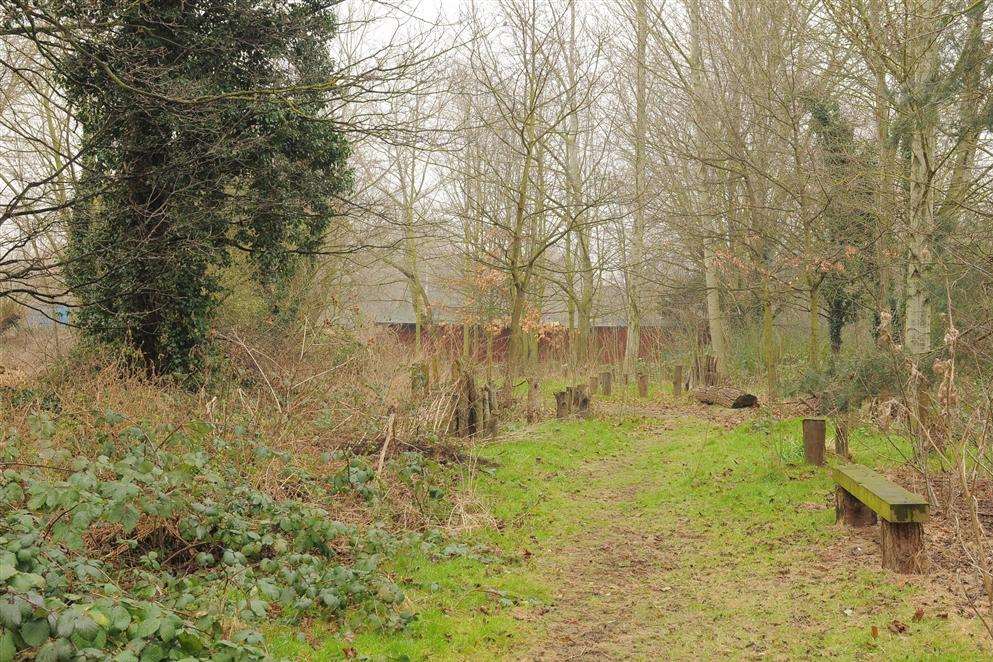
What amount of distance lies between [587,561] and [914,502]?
9.02 ft

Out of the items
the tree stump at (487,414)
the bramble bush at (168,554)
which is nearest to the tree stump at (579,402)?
the tree stump at (487,414)

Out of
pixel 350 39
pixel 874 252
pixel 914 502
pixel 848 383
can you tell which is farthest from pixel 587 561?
pixel 350 39

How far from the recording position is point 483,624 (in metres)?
5.69

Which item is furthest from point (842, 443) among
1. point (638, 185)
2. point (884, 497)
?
point (638, 185)

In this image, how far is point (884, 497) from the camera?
632cm

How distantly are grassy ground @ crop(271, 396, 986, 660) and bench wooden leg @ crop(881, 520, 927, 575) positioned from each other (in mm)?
207

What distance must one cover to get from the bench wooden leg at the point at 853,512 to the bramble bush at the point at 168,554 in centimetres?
422

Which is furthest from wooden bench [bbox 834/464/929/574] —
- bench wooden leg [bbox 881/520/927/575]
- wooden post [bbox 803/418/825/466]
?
wooden post [bbox 803/418/825/466]

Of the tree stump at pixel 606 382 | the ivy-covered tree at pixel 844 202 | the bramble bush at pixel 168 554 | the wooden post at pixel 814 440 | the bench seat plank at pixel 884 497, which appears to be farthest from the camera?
the tree stump at pixel 606 382

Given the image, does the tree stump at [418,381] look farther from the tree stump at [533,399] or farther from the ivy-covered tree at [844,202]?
the ivy-covered tree at [844,202]

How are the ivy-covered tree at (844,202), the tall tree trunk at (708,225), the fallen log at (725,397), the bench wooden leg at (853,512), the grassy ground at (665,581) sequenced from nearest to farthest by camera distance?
1. the grassy ground at (665,581)
2. the bench wooden leg at (853,512)
3. the ivy-covered tree at (844,202)
4. the fallen log at (725,397)
5. the tall tree trunk at (708,225)

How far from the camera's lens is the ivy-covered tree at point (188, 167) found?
12.2 metres

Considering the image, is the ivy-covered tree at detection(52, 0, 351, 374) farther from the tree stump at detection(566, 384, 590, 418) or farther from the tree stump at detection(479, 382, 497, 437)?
the tree stump at detection(566, 384, 590, 418)

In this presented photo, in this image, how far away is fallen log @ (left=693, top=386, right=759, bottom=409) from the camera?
17656 mm
